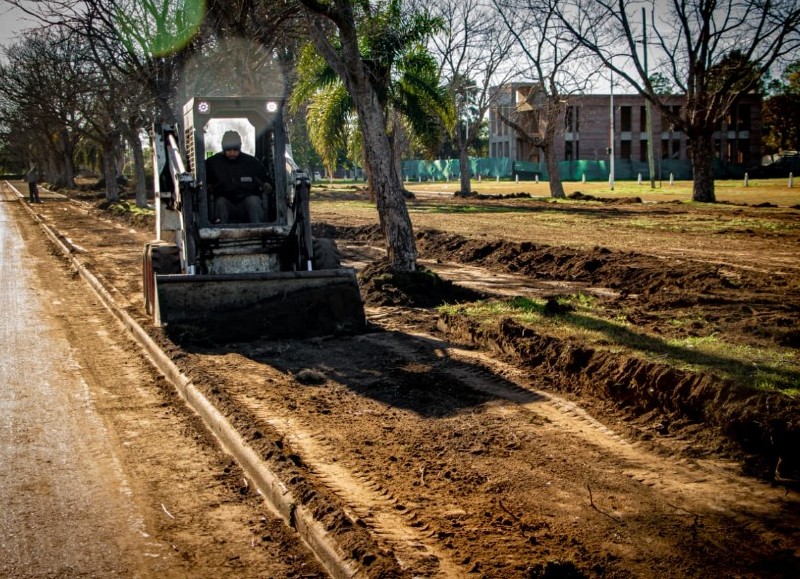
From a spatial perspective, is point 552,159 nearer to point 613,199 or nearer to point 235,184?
point 613,199

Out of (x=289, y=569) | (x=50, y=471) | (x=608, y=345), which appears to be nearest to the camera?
(x=289, y=569)

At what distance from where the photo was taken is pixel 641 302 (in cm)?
1161

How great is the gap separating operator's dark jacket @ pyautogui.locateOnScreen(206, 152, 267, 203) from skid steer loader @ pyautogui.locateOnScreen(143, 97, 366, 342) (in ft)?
0.51

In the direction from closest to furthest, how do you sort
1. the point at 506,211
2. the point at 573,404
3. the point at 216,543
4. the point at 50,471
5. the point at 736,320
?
1. the point at 216,543
2. the point at 50,471
3. the point at 573,404
4. the point at 736,320
5. the point at 506,211

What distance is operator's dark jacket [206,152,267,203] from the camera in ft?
36.0

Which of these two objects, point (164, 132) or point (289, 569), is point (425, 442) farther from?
point (164, 132)

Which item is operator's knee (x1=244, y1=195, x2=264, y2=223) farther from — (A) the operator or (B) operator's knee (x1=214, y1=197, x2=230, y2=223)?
(B) operator's knee (x1=214, y1=197, x2=230, y2=223)

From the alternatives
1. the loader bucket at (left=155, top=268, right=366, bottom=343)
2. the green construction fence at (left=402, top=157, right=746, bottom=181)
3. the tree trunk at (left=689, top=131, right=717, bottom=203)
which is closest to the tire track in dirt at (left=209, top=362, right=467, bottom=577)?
the loader bucket at (left=155, top=268, right=366, bottom=343)

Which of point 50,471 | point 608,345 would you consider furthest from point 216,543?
point 608,345

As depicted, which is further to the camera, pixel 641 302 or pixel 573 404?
pixel 641 302

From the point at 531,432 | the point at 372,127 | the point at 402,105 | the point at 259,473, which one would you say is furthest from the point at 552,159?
the point at 259,473

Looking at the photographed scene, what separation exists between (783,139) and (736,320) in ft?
270

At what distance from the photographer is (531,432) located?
267 inches

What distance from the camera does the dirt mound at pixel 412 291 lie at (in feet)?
41.5
